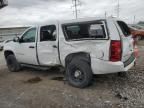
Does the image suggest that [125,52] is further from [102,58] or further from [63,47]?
[63,47]

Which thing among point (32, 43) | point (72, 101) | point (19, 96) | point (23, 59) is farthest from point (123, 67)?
point (23, 59)

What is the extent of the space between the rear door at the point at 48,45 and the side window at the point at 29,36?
425mm

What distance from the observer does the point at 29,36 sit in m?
7.54

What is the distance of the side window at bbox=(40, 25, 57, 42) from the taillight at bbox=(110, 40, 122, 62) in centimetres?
199

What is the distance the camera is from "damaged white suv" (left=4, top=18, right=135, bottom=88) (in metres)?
5.37

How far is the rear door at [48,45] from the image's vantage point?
255 inches

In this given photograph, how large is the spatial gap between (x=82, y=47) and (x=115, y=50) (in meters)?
0.95

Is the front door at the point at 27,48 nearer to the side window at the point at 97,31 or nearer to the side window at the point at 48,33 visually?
the side window at the point at 48,33

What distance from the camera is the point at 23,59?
785cm

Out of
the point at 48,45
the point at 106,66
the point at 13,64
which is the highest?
the point at 48,45

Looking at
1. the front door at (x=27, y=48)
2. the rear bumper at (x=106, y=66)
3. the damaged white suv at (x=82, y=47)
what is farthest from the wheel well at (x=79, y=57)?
the front door at (x=27, y=48)

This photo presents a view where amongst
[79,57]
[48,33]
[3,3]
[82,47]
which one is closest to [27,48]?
[48,33]

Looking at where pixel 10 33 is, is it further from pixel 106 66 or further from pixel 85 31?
pixel 106 66

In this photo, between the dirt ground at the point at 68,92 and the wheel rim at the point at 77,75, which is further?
the wheel rim at the point at 77,75
